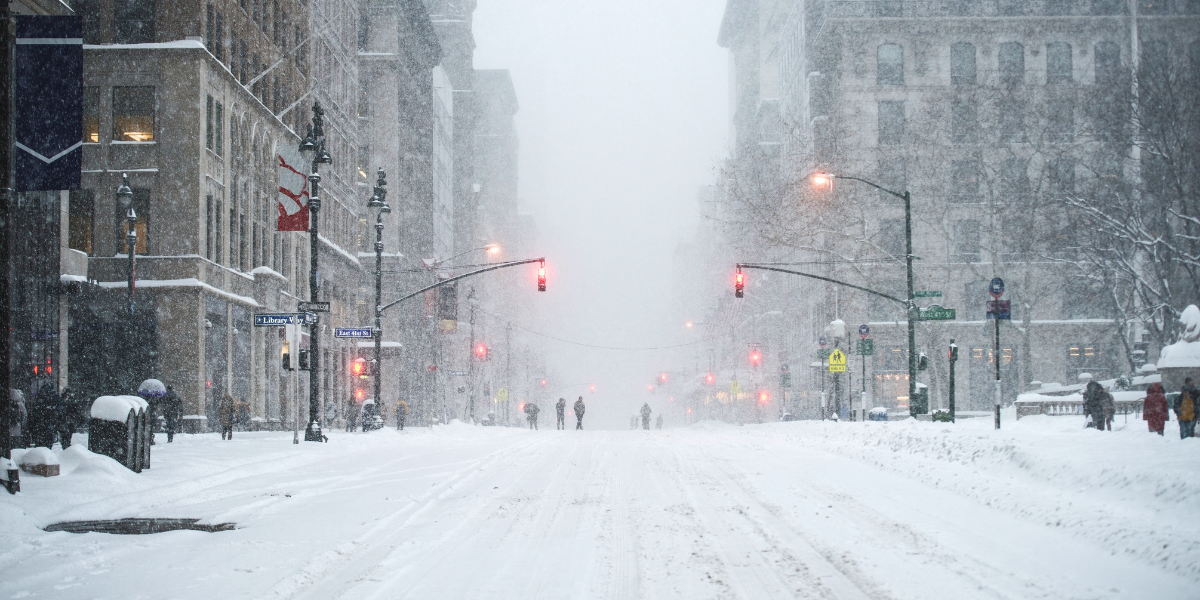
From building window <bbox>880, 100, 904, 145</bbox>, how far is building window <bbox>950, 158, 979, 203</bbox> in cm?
428

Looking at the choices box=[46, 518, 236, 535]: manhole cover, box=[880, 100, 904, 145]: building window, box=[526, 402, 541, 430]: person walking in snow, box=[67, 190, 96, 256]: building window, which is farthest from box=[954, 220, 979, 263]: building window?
box=[46, 518, 236, 535]: manhole cover

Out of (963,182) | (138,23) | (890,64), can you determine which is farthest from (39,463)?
(890,64)

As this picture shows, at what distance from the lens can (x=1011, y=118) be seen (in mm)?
61938

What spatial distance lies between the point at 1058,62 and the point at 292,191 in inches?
2239

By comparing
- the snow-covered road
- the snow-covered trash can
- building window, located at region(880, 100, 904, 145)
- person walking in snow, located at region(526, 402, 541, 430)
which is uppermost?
building window, located at region(880, 100, 904, 145)

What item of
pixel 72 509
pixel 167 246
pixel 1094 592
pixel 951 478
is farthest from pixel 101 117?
pixel 1094 592

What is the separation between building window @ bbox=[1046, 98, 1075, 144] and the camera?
177 ft

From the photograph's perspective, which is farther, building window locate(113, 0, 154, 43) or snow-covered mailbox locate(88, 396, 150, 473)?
building window locate(113, 0, 154, 43)

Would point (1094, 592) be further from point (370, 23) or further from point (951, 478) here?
point (370, 23)

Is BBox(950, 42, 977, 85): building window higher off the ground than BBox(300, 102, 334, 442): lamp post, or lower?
higher

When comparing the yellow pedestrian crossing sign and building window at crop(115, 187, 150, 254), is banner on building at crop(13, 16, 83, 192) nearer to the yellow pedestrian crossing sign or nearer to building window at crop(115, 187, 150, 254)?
building window at crop(115, 187, 150, 254)

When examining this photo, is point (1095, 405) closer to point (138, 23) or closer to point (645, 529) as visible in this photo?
point (645, 529)

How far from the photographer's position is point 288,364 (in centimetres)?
2838

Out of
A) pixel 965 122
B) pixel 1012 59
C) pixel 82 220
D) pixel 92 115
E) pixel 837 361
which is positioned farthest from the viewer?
pixel 1012 59
